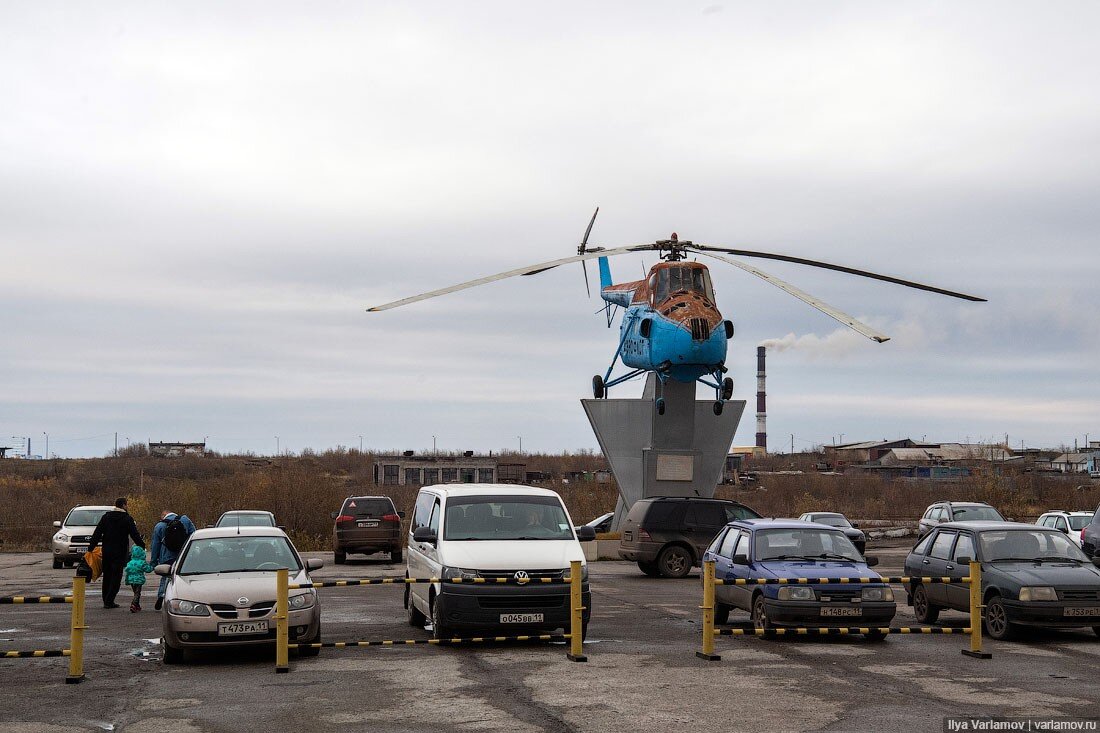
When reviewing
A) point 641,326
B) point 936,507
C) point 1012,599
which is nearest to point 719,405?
point 641,326

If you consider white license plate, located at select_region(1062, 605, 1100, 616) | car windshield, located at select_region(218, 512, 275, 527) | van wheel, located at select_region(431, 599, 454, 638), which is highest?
car windshield, located at select_region(218, 512, 275, 527)

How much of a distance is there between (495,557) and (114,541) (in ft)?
25.1

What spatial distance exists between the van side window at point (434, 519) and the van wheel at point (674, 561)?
1217cm

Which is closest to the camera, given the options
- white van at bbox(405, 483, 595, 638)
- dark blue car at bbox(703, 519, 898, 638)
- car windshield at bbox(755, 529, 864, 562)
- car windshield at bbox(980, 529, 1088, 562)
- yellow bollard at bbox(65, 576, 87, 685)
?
yellow bollard at bbox(65, 576, 87, 685)

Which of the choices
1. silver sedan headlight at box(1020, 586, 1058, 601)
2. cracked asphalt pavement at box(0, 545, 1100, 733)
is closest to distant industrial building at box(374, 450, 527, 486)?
cracked asphalt pavement at box(0, 545, 1100, 733)

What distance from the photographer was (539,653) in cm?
1395

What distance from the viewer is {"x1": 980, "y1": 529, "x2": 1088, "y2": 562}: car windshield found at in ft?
52.9

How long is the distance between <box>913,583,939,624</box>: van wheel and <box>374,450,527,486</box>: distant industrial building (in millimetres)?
82352

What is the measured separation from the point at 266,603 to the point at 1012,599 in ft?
30.6

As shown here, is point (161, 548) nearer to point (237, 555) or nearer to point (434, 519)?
point (237, 555)

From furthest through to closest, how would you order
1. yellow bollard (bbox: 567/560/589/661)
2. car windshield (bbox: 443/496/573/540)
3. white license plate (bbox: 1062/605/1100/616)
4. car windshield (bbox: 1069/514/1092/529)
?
car windshield (bbox: 1069/514/1092/529)
car windshield (bbox: 443/496/573/540)
white license plate (bbox: 1062/605/1100/616)
yellow bollard (bbox: 567/560/589/661)

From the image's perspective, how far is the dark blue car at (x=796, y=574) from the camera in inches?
583

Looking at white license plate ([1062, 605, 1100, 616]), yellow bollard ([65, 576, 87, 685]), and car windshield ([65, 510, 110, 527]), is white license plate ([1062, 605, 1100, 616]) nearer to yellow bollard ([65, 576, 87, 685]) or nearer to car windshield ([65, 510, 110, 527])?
yellow bollard ([65, 576, 87, 685])

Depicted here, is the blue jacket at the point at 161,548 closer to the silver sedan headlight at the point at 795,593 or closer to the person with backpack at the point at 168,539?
the person with backpack at the point at 168,539
